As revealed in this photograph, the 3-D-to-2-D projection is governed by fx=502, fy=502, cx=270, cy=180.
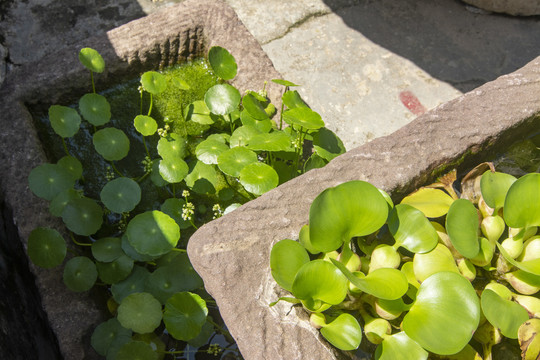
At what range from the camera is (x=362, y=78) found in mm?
2914

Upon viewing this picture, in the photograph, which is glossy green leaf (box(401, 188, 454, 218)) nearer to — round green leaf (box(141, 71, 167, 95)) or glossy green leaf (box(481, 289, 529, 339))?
glossy green leaf (box(481, 289, 529, 339))

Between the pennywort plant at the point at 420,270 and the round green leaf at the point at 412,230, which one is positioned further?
the round green leaf at the point at 412,230

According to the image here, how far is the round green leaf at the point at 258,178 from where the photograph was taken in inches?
77.2

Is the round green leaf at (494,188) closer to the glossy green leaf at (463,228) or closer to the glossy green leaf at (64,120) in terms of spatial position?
A: the glossy green leaf at (463,228)

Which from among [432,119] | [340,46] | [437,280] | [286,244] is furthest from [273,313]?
[340,46]

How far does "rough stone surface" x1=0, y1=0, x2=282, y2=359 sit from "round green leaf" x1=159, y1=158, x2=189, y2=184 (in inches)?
17.8

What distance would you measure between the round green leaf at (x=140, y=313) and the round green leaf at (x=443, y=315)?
904 millimetres

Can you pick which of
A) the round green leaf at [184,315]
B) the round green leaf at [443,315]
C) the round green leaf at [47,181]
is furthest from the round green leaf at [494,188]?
the round green leaf at [47,181]

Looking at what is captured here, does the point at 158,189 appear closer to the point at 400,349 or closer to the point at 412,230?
the point at 412,230

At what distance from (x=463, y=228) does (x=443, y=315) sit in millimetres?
282

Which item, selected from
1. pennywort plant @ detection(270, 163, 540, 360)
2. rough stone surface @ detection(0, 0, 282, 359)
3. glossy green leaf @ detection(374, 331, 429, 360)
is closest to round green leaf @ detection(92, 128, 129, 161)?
rough stone surface @ detection(0, 0, 282, 359)

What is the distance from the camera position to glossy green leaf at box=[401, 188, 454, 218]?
1528 millimetres

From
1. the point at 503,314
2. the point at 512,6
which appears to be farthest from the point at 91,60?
the point at 512,6

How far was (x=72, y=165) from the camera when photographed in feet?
6.93
